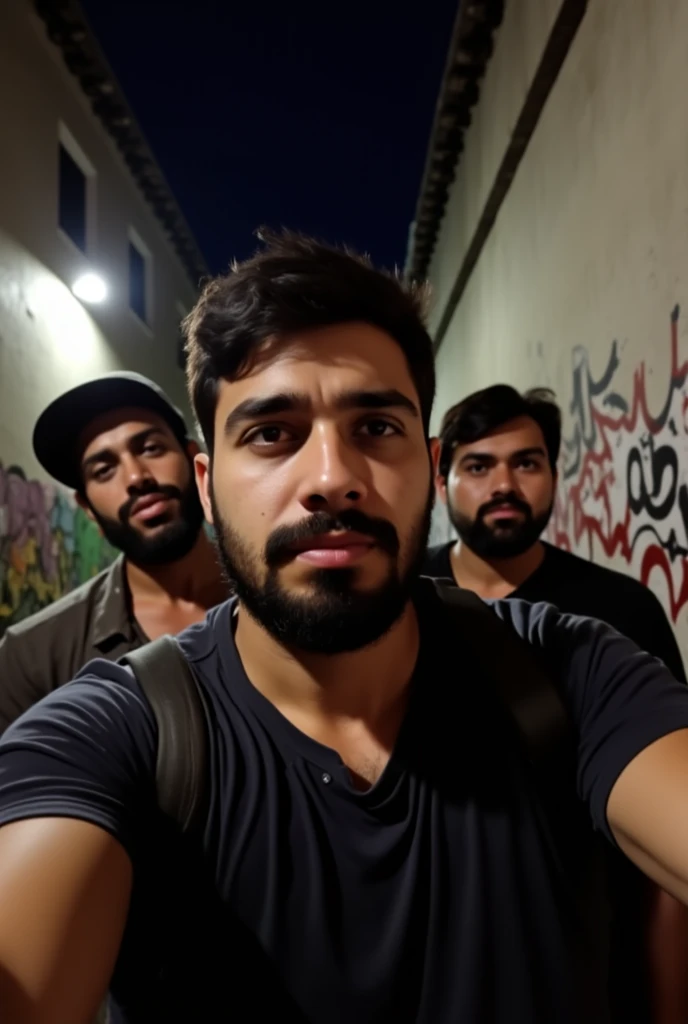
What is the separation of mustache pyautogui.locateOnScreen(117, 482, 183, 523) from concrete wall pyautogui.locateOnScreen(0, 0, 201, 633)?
2.78 meters

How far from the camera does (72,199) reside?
7.17m

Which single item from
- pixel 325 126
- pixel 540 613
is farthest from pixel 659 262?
pixel 325 126

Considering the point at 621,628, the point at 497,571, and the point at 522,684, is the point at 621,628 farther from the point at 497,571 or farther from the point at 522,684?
the point at 522,684

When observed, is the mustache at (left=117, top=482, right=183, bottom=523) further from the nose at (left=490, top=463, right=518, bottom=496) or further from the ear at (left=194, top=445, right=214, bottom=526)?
the nose at (left=490, top=463, right=518, bottom=496)

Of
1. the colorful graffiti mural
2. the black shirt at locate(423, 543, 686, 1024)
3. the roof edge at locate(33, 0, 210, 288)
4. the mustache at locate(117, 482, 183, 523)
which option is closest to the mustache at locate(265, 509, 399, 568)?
the black shirt at locate(423, 543, 686, 1024)

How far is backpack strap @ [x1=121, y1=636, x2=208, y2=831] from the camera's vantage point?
1.06 meters

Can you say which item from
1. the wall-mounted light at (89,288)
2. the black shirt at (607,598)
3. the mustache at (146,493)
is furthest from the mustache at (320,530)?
the wall-mounted light at (89,288)

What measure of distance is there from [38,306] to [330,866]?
5723 millimetres

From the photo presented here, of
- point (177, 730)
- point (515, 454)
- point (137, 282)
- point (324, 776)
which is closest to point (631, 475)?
point (515, 454)

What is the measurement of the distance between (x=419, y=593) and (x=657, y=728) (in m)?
0.53

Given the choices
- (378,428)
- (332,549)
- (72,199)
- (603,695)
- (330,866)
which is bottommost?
(330,866)

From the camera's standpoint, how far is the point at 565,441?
464cm

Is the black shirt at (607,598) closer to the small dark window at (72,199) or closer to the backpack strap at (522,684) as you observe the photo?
the backpack strap at (522,684)

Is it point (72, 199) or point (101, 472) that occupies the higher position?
point (72, 199)
